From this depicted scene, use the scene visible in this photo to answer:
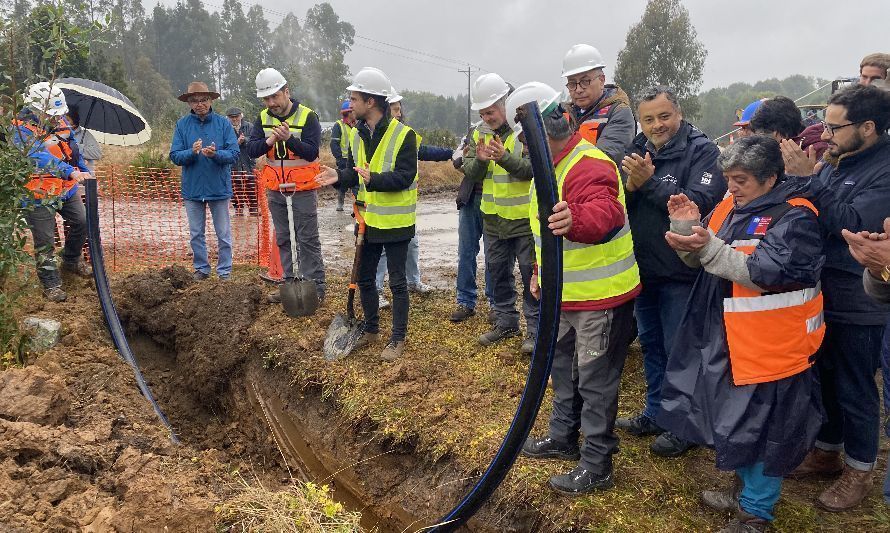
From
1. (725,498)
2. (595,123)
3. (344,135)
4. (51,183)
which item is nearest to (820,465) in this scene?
(725,498)

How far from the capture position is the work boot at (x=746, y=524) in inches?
109

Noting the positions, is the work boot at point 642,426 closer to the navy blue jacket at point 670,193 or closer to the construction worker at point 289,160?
the navy blue jacket at point 670,193

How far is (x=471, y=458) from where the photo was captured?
3.67 m

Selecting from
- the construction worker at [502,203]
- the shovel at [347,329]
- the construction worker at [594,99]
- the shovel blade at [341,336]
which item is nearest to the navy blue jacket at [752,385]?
the construction worker at [594,99]

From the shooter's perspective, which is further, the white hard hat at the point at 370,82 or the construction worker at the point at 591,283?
the white hard hat at the point at 370,82

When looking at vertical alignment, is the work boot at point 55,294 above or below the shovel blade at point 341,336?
above

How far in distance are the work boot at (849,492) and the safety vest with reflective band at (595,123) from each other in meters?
2.48

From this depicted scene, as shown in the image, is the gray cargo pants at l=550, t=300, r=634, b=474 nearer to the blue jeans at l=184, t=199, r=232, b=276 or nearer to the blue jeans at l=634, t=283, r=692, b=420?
the blue jeans at l=634, t=283, r=692, b=420

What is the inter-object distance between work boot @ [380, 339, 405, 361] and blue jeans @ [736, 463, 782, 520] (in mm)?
2841

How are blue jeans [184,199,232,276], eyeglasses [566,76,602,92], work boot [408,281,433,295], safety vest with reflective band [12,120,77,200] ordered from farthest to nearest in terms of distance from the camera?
work boot [408,281,433,295]
blue jeans [184,199,232,276]
safety vest with reflective band [12,120,77,200]
eyeglasses [566,76,602,92]

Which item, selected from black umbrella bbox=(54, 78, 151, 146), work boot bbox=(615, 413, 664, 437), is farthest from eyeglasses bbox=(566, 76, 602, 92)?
black umbrella bbox=(54, 78, 151, 146)

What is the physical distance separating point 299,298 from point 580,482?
3.35 m

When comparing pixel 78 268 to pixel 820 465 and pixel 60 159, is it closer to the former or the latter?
pixel 60 159

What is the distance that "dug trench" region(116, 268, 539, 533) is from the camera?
3900 millimetres
